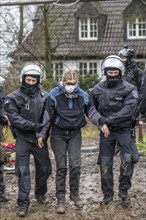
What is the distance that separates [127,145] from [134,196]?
3.63 ft

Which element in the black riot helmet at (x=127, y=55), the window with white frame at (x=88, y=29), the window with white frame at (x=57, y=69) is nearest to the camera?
the black riot helmet at (x=127, y=55)

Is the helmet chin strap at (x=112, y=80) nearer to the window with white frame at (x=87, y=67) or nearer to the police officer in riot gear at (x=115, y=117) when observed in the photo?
the police officer in riot gear at (x=115, y=117)

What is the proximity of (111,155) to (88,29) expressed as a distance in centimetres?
3424

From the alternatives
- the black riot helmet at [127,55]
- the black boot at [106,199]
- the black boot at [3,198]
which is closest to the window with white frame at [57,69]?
the black riot helmet at [127,55]

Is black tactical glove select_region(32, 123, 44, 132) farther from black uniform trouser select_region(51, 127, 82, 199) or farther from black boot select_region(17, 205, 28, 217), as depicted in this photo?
black boot select_region(17, 205, 28, 217)

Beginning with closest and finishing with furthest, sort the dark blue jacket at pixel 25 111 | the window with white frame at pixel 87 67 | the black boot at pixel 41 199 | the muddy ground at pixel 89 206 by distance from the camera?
the muddy ground at pixel 89 206 → the dark blue jacket at pixel 25 111 → the black boot at pixel 41 199 → the window with white frame at pixel 87 67

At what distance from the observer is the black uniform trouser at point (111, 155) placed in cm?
791

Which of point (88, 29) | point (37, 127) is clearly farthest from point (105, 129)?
point (88, 29)

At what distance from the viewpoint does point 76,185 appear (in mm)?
7996

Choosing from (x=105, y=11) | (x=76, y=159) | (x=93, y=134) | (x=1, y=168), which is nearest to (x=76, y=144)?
(x=76, y=159)

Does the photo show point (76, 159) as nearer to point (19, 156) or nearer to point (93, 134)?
point (19, 156)

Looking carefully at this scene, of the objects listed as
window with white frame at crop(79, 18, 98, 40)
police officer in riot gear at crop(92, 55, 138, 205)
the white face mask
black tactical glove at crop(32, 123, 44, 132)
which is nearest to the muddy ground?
police officer in riot gear at crop(92, 55, 138, 205)

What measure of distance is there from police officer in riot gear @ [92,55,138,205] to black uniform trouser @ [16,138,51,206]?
0.81m

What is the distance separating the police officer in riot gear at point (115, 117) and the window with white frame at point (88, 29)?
33.4 m
